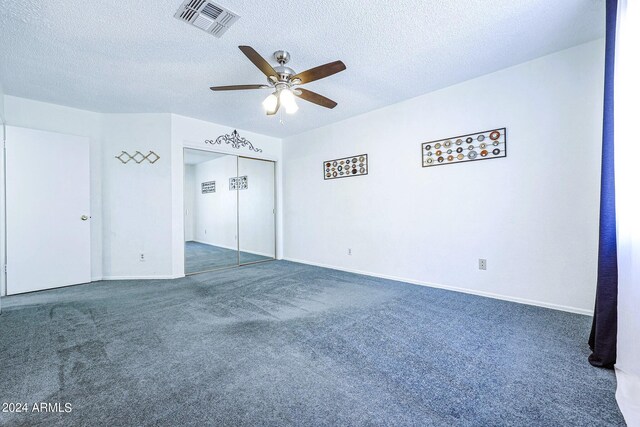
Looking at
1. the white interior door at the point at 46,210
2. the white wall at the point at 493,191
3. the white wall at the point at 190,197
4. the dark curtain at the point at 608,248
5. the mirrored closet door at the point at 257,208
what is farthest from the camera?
the white wall at the point at 190,197

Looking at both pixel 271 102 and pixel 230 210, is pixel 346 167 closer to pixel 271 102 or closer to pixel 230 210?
pixel 271 102

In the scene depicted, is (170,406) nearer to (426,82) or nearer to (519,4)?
(519,4)

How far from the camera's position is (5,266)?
332 centimetres

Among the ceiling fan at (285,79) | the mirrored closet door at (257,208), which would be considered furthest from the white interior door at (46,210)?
the ceiling fan at (285,79)

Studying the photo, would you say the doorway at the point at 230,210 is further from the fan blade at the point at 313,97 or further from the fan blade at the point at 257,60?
the fan blade at the point at 257,60

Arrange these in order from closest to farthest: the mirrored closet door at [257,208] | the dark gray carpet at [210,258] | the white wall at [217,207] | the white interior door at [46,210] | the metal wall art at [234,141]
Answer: the white interior door at [46,210] < the metal wall art at [234,141] < the dark gray carpet at [210,258] < the mirrored closet door at [257,208] < the white wall at [217,207]

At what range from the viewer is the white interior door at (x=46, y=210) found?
11.1 feet

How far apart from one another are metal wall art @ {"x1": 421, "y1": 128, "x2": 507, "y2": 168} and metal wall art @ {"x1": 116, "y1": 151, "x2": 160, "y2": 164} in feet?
12.8

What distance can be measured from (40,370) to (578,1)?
4.48 meters

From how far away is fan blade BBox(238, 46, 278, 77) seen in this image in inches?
77.0

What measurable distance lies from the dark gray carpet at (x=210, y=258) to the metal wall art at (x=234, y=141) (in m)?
2.15

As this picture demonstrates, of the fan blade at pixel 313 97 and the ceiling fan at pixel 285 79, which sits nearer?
the ceiling fan at pixel 285 79

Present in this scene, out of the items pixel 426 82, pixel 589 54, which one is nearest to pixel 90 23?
pixel 426 82

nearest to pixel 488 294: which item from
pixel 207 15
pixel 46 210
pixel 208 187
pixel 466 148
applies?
pixel 466 148
